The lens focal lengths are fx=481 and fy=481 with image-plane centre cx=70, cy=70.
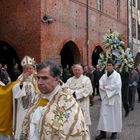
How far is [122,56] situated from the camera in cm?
1541

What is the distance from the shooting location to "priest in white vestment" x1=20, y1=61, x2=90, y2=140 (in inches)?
176

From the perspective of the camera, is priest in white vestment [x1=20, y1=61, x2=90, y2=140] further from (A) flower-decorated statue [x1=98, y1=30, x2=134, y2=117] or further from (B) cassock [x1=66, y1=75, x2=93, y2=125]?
(A) flower-decorated statue [x1=98, y1=30, x2=134, y2=117]

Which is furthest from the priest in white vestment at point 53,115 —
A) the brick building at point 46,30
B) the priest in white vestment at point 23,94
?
the brick building at point 46,30

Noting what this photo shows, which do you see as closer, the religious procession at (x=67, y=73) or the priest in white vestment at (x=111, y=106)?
the religious procession at (x=67, y=73)

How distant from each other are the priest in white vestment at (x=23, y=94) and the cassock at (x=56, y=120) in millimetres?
2949

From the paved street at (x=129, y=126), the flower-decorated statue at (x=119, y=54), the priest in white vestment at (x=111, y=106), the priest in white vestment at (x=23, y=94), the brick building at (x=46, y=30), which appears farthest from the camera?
the brick building at (x=46, y=30)

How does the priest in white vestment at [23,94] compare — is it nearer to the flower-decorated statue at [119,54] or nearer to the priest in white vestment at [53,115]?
the priest in white vestment at [53,115]

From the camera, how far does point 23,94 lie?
25.0 ft

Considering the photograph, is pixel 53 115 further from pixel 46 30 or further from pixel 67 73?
pixel 46 30

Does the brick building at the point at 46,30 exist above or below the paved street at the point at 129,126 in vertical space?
above

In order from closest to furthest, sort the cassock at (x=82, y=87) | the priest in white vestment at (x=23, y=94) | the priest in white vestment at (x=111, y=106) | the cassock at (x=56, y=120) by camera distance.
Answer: the cassock at (x=56, y=120) → the priest in white vestment at (x=23, y=94) → the cassock at (x=82, y=87) → the priest in white vestment at (x=111, y=106)

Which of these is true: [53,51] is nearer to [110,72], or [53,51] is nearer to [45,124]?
[110,72]

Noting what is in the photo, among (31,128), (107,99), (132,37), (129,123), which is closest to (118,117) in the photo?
(107,99)

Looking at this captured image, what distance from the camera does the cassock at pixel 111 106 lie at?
10.9 metres
